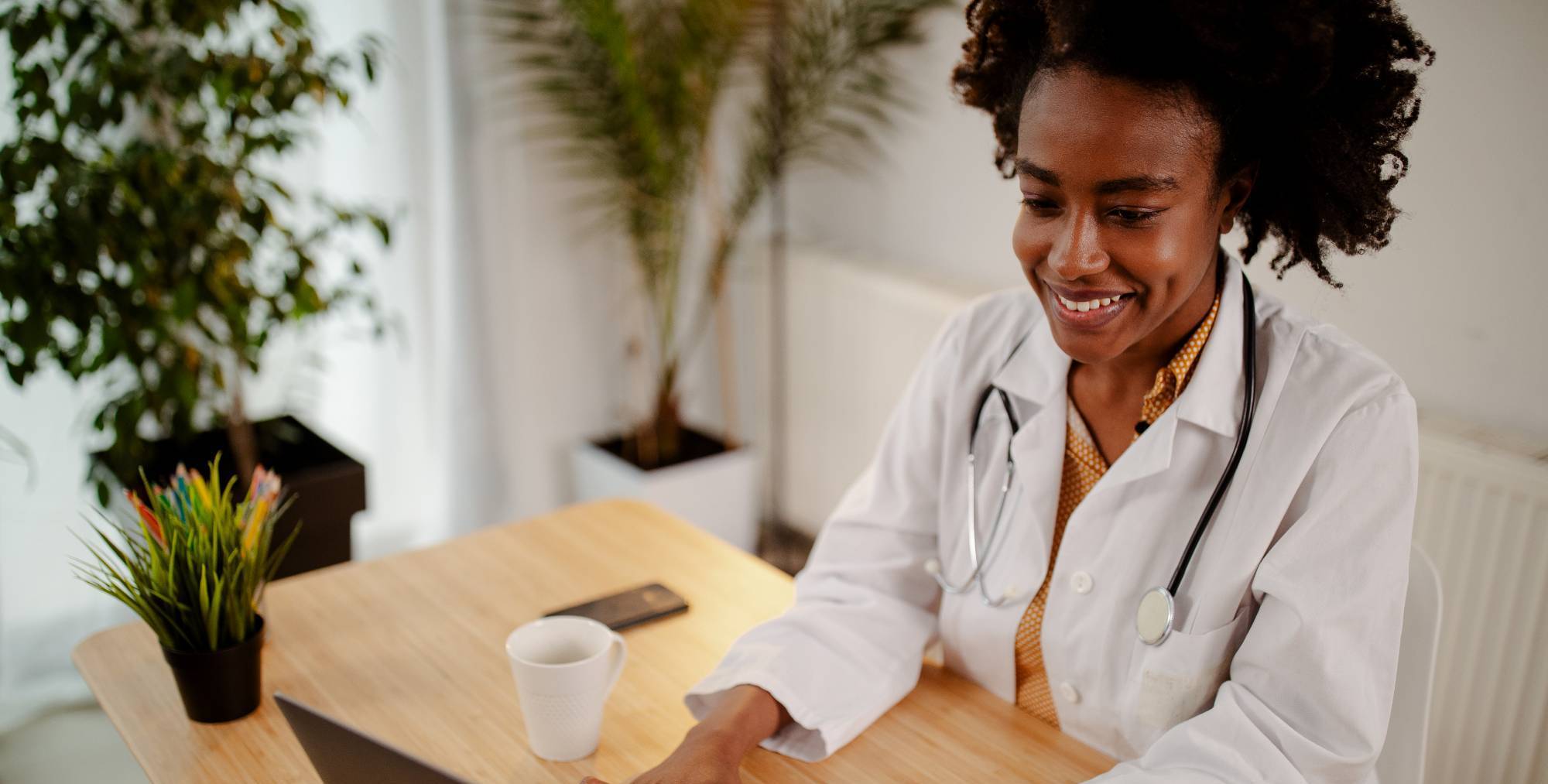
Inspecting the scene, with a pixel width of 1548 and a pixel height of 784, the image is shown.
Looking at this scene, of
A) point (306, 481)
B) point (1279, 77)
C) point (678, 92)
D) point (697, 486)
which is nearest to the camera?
point (1279, 77)

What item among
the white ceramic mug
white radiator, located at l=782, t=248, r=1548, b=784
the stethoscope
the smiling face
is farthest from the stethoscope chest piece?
white radiator, located at l=782, t=248, r=1548, b=784

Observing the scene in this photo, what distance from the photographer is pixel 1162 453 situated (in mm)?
1256

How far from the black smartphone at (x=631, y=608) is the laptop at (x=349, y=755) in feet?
1.38

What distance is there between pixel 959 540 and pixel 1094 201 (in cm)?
45

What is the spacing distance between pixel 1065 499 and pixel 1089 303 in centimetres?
26

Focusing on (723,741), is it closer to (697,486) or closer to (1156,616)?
(1156,616)

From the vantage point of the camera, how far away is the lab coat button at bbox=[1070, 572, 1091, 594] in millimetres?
1288

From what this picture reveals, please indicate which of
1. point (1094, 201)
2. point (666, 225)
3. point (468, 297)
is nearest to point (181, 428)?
point (468, 297)

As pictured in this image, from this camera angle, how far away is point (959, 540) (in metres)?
1.44

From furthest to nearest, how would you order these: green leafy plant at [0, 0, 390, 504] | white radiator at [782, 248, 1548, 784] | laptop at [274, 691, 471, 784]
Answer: green leafy plant at [0, 0, 390, 504] < white radiator at [782, 248, 1548, 784] < laptop at [274, 691, 471, 784]

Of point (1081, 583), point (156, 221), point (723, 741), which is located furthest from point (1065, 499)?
point (156, 221)

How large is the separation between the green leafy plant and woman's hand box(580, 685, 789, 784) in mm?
1415

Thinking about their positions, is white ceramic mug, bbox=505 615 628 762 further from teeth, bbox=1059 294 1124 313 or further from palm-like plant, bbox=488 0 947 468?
palm-like plant, bbox=488 0 947 468

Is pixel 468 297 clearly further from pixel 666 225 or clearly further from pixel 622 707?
pixel 622 707
